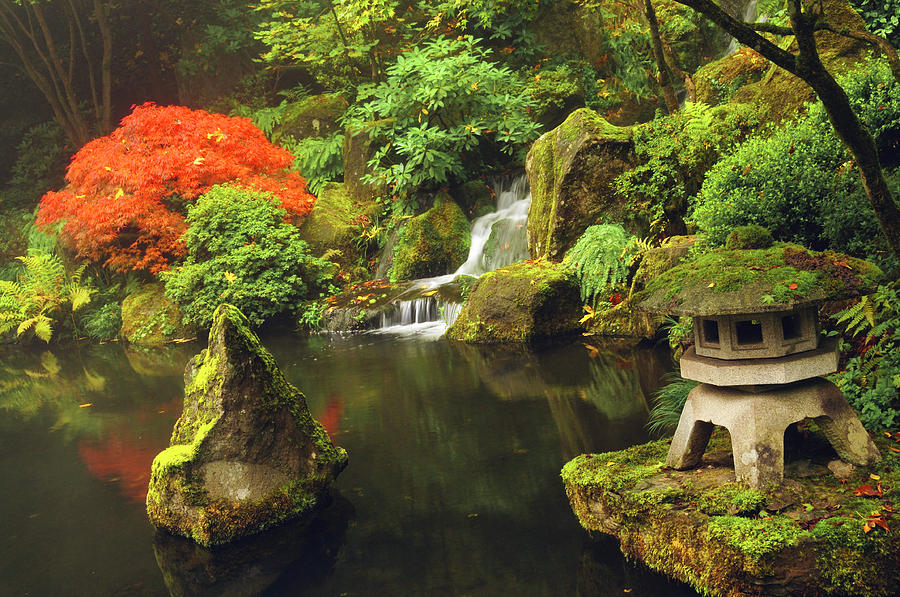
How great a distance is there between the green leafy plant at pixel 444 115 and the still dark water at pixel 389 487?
5.84m

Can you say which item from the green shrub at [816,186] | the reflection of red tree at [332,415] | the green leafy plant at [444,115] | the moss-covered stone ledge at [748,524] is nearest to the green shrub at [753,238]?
the moss-covered stone ledge at [748,524]

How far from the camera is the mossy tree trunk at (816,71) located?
12.9 ft

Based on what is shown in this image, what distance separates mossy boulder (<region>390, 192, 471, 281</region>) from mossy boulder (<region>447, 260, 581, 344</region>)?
3.45 m

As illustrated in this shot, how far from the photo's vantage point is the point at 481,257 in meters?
14.5

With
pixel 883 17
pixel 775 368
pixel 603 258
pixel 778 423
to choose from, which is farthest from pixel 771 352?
pixel 603 258

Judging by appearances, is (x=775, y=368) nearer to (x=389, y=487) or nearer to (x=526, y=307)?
(x=389, y=487)

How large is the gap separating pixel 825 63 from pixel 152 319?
14.4 metres

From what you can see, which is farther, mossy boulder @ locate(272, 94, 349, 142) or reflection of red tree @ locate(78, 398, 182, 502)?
mossy boulder @ locate(272, 94, 349, 142)

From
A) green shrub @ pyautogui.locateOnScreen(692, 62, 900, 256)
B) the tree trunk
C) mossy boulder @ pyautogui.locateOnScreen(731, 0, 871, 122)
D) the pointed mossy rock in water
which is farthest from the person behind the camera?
the tree trunk

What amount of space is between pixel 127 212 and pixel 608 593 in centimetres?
1425

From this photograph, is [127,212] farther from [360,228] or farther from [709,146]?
[709,146]

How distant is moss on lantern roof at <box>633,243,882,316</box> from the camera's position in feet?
12.5

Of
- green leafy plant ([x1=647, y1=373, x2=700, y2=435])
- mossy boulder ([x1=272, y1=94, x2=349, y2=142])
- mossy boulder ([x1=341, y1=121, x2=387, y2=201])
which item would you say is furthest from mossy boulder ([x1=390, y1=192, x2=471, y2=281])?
green leafy plant ([x1=647, y1=373, x2=700, y2=435])

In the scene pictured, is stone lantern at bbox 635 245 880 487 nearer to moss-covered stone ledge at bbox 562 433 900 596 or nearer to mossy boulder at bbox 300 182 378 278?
moss-covered stone ledge at bbox 562 433 900 596
